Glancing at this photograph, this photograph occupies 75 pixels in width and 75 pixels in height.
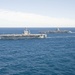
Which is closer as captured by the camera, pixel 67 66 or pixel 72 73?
pixel 72 73

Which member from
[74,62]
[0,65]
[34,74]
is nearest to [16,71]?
[34,74]

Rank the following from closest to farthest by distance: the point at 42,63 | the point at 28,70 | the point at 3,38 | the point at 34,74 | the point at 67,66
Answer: the point at 34,74, the point at 28,70, the point at 67,66, the point at 42,63, the point at 3,38

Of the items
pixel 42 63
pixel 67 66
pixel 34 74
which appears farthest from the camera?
pixel 42 63

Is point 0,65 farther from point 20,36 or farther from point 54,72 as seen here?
point 20,36

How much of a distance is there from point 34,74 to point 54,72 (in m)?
5.98

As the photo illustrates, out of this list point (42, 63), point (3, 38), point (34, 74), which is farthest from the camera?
point (3, 38)

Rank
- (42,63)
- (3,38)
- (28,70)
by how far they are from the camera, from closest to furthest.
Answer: (28,70) < (42,63) < (3,38)

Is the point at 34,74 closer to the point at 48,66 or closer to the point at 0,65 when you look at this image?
the point at 48,66

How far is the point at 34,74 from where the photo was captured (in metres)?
53.7

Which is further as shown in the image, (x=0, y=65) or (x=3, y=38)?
(x=3, y=38)

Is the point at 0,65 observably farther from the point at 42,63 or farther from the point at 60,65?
the point at 60,65

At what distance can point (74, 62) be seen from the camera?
68438 millimetres

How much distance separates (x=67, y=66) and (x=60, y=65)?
2.63 m

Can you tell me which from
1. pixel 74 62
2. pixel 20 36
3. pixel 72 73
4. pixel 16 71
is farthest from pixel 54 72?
pixel 20 36
